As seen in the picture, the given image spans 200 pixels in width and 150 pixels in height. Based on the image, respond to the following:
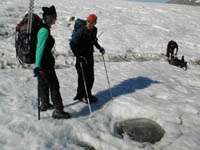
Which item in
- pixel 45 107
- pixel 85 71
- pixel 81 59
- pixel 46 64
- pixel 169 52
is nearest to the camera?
pixel 46 64

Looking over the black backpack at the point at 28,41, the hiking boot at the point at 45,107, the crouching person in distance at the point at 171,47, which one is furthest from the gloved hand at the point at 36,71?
the crouching person in distance at the point at 171,47

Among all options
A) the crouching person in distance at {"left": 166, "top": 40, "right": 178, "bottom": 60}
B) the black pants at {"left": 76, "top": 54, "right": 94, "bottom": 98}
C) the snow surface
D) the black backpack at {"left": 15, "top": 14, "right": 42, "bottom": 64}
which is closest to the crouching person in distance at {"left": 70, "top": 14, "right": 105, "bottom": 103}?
the black pants at {"left": 76, "top": 54, "right": 94, "bottom": 98}

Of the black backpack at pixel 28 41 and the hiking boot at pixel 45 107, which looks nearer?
the black backpack at pixel 28 41

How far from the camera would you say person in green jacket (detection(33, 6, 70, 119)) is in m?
3.56

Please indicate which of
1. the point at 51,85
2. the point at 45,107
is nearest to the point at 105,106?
the point at 45,107

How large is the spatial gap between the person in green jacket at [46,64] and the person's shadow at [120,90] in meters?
0.66

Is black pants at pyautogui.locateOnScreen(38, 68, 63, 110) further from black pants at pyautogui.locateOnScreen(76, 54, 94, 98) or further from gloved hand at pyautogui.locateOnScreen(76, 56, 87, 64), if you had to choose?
black pants at pyautogui.locateOnScreen(76, 54, 94, 98)

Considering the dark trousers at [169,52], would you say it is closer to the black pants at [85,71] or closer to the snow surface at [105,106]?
the snow surface at [105,106]

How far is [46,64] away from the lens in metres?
3.95

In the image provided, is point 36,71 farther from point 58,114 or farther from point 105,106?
point 105,106

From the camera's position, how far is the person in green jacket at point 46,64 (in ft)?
11.7

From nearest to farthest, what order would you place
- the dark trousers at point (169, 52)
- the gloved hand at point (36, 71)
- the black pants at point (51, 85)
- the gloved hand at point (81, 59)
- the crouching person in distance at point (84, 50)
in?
the gloved hand at point (36, 71)
the black pants at point (51, 85)
the crouching person in distance at point (84, 50)
the gloved hand at point (81, 59)
the dark trousers at point (169, 52)

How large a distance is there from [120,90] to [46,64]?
11.2 ft

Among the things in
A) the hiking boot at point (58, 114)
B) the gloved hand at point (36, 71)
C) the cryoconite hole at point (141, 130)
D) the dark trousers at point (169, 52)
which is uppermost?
the gloved hand at point (36, 71)
